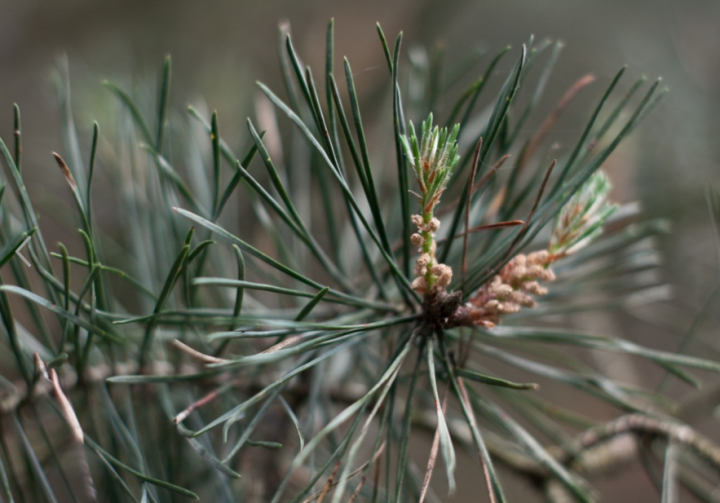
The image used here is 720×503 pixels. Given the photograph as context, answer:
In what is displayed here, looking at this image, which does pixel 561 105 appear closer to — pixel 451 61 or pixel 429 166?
pixel 429 166

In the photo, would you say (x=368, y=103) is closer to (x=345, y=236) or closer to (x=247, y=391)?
(x=345, y=236)

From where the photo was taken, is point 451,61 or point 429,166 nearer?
point 429,166

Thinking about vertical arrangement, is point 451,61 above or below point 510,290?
above

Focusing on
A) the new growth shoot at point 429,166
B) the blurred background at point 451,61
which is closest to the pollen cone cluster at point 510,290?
the new growth shoot at point 429,166

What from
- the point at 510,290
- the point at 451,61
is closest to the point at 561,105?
the point at 510,290

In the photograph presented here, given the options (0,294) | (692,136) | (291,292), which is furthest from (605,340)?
(692,136)

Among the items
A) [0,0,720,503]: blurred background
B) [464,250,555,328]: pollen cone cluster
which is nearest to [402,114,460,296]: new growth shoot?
[464,250,555,328]: pollen cone cluster

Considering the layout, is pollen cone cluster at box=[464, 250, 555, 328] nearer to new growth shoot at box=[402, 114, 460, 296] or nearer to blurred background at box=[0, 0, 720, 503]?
new growth shoot at box=[402, 114, 460, 296]

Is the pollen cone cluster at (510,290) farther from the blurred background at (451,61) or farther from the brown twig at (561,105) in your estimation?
the blurred background at (451,61)
